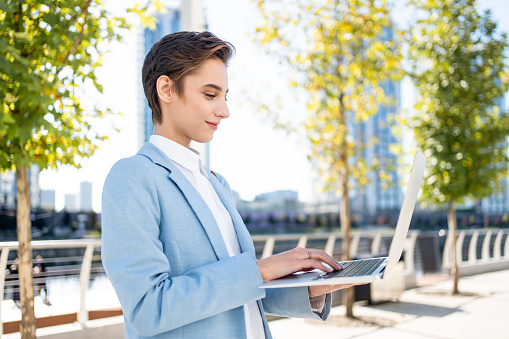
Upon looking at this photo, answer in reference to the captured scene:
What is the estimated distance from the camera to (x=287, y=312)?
138 cm

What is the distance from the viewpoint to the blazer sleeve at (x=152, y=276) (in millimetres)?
1023

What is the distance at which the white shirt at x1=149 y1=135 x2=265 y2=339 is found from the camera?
1248 mm

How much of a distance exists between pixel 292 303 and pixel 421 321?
5531 mm

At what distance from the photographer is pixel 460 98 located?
843cm

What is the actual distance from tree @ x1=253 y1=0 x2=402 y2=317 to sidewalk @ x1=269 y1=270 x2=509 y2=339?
1072 millimetres

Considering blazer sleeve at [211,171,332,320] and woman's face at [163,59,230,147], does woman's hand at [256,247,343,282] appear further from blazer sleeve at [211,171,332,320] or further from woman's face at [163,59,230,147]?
woman's face at [163,59,230,147]

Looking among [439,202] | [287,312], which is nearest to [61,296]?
[287,312]

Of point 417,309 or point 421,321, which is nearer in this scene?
point 421,321

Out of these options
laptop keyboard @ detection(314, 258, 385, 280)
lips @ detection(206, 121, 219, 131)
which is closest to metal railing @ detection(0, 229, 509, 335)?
lips @ detection(206, 121, 219, 131)

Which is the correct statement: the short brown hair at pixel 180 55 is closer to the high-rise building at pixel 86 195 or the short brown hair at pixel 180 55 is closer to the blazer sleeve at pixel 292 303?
the blazer sleeve at pixel 292 303

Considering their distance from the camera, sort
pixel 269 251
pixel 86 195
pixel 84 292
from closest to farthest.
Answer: pixel 84 292 → pixel 269 251 → pixel 86 195

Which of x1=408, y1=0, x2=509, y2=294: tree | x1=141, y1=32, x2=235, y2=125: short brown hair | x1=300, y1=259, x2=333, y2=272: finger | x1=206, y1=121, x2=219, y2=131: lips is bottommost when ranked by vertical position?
x1=300, y1=259, x2=333, y2=272: finger

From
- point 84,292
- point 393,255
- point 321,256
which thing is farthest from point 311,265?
point 84,292

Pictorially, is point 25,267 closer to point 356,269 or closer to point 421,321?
point 356,269
